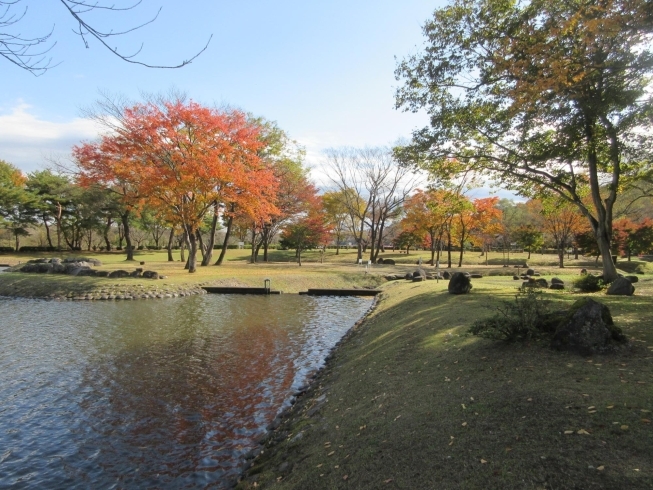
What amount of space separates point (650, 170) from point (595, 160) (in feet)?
10.3

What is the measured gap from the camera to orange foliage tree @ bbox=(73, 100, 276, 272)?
24734mm

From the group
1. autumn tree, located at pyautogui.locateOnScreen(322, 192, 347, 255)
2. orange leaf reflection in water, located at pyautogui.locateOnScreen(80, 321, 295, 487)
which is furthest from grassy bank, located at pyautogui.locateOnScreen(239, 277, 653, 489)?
autumn tree, located at pyautogui.locateOnScreen(322, 192, 347, 255)

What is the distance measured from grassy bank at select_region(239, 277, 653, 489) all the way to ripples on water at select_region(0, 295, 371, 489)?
3.55 ft

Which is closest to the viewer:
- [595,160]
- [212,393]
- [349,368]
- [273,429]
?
[273,429]

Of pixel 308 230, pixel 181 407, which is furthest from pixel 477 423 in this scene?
pixel 308 230

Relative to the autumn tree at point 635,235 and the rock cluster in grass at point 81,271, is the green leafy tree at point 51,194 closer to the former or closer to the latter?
the rock cluster in grass at point 81,271

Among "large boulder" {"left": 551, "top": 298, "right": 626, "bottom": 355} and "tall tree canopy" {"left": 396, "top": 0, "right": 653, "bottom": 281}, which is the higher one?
"tall tree canopy" {"left": 396, "top": 0, "right": 653, "bottom": 281}

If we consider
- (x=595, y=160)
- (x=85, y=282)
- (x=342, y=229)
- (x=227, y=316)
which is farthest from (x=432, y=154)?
(x=342, y=229)

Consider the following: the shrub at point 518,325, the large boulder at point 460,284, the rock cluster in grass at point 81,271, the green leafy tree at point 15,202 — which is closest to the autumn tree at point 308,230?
the rock cluster in grass at point 81,271

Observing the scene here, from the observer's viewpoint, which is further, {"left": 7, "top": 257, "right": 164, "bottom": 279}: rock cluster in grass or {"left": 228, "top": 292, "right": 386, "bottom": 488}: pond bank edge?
{"left": 7, "top": 257, "right": 164, "bottom": 279}: rock cluster in grass

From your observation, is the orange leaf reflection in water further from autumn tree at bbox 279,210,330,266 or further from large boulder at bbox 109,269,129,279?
autumn tree at bbox 279,210,330,266

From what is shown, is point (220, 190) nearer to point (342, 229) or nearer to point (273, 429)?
point (273, 429)

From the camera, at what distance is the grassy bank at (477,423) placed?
3.32 meters

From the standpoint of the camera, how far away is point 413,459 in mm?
3801
